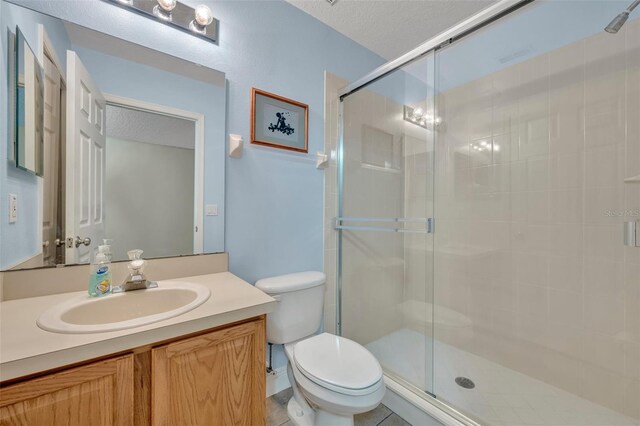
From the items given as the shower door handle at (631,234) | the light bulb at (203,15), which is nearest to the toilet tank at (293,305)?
the light bulb at (203,15)

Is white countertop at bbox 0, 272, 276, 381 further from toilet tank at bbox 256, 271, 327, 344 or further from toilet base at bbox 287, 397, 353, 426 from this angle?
toilet base at bbox 287, 397, 353, 426

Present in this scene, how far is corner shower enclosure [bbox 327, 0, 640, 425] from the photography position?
1.32 metres

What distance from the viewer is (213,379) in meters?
0.83

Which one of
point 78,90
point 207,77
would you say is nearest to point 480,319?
point 207,77

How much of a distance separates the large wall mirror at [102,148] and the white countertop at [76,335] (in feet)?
0.82

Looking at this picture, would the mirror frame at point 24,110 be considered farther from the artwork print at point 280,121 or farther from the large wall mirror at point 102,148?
the artwork print at point 280,121

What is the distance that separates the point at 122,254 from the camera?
44.4 inches

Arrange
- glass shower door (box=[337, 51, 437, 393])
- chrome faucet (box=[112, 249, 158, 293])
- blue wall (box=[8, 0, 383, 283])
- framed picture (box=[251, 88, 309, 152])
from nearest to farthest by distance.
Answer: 1. chrome faucet (box=[112, 249, 158, 293])
2. blue wall (box=[8, 0, 383, 283])
3. framed picture (box=[251, 88, 309, 152])
4. glass shower door (box=[337, 51, 437, 393])

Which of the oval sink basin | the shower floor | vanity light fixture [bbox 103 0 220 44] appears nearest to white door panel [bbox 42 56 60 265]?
the oval sink basin

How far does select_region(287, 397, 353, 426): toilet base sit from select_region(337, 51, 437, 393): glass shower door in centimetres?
66

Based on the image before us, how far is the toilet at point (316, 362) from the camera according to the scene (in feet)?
3.41

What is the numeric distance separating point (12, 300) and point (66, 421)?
58 cm

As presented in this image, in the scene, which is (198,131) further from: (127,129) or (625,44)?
(625,44)

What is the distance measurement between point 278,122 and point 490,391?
2.04 meters
